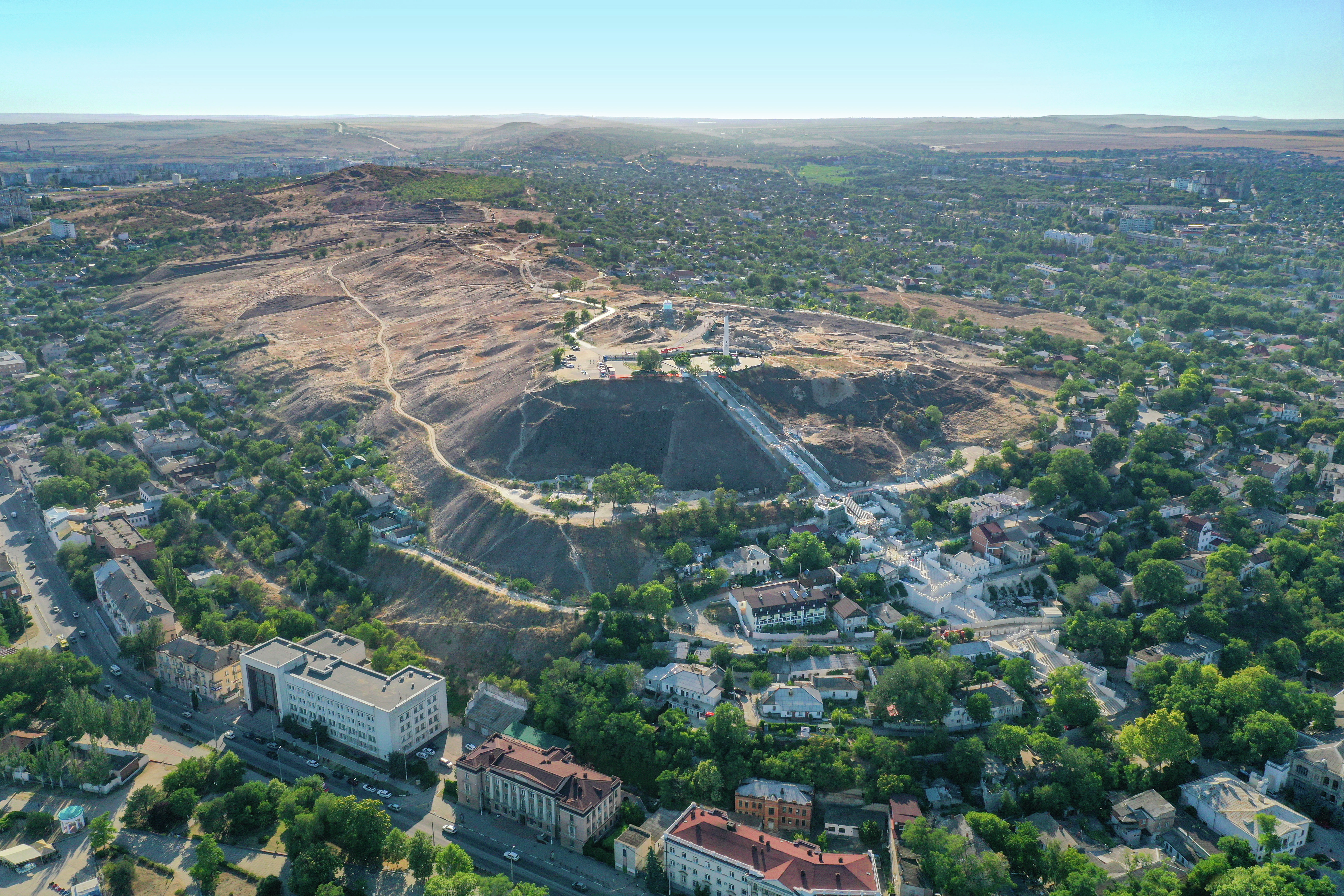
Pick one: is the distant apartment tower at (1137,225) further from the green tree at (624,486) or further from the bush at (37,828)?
the bush at (37,828)

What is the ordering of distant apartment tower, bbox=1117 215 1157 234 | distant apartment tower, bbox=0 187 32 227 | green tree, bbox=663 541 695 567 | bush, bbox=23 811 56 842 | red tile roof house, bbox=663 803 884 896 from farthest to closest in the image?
1. distant apartment tower, bbox=1117 215 1157 234
2. distant apartment tower, bbox=0 187 32 227
3. green tree, bbox=663 541 695 567
4. bush, bbox=23 811 56 842
5. red tile roof house, bbox=663 803 884 896

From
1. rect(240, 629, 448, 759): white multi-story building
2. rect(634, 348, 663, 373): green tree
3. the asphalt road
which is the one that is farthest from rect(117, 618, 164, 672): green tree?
rect(634, 348, 663, 373): green tree

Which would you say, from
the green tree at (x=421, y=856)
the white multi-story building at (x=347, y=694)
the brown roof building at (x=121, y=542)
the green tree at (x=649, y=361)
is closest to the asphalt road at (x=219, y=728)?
the white multi-story building at (x=347, y=694)

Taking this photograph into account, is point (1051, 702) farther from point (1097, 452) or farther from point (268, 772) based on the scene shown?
point (268, 772)

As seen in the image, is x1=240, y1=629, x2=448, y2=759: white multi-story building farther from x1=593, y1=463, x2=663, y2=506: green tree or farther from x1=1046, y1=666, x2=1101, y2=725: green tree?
x1=1046, y1=666, x2=1101, y2=725: green tree

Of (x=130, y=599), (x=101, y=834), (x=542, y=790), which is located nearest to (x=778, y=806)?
(x=542, y=790)

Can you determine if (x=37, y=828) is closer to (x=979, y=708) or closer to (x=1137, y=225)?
(x=979, y=708)
